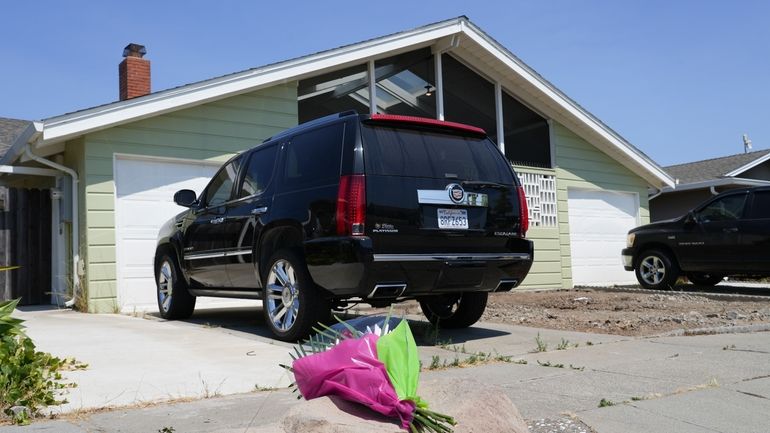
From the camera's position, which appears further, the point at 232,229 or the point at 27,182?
the point at 27,182

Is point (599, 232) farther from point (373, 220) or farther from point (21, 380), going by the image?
point (21, 380)

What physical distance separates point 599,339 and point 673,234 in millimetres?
6931

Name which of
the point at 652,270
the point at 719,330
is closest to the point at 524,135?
the point at 652,270

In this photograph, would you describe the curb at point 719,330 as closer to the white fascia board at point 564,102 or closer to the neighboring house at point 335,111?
the neighboring house at point 335,111

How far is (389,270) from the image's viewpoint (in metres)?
5.30

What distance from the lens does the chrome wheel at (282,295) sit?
19.0 feet

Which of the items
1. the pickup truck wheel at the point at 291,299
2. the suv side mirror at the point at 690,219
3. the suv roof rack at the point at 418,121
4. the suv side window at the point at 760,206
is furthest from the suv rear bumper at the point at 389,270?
the suv side mirror at the point at 690,219

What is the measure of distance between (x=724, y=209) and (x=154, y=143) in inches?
372

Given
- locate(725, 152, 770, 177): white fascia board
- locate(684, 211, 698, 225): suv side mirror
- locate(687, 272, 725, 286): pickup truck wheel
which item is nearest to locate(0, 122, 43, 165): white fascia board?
locate(684, 211, 698, 225): suv side mirror

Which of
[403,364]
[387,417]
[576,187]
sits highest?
[576,187]

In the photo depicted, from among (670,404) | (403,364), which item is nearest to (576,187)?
(670,404)

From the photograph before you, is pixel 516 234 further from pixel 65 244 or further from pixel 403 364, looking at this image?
pixel 65 244

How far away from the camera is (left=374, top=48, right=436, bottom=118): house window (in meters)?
12.5

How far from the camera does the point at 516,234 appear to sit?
19.9 ft
